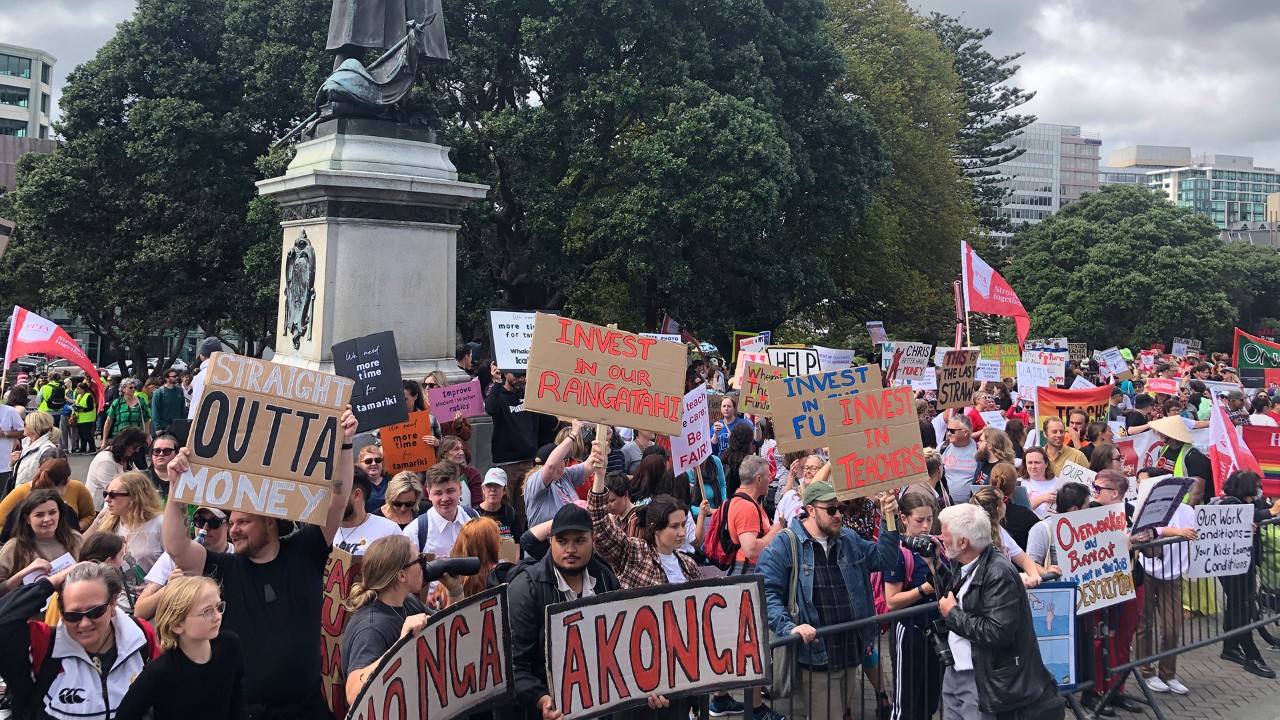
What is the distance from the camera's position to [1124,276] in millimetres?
53344

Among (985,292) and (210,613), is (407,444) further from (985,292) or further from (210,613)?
(985,292)

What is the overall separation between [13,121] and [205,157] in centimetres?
8554

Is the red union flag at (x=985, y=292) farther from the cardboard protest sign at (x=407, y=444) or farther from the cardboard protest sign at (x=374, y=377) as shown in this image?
the cardboard protest sign at (x=374, y=377)

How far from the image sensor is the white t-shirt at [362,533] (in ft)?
21.3

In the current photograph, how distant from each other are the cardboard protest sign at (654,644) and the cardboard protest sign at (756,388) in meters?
6.76

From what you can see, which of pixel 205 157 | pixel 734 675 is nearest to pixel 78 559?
pixel 734 675

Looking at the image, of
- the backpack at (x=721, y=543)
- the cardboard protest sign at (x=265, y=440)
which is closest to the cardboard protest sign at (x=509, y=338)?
the backpack at (x=721, y=543)

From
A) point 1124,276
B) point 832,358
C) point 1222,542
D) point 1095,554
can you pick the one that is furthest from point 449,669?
point 1124,276

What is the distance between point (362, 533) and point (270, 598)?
1.72 metres

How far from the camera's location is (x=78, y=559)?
5516mm

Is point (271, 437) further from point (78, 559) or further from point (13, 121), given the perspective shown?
point (13, 121)

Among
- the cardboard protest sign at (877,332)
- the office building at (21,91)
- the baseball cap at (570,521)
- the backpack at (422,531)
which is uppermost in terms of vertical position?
the office building at (21,91)

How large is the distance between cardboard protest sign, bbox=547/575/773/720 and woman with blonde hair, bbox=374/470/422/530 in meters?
2.60

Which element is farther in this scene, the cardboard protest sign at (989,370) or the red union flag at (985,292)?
the red union flag at (985,292)
